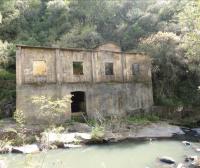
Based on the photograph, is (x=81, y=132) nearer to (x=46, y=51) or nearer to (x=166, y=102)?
(x=46, y=51)

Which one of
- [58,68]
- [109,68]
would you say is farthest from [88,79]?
[58,68]

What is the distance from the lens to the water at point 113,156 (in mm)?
13000

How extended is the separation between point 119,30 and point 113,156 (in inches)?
1052

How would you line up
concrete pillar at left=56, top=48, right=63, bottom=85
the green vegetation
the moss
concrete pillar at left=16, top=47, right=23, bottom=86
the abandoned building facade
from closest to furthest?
concrete pillar at left=16, top=47, right=23, bottom=86
the abandoned building facade
concrete pillar at left=56, top=48, right=63, bottom=85
the green vegetation
the moss

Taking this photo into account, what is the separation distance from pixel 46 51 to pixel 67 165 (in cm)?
1043

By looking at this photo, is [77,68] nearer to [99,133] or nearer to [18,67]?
[18,67]

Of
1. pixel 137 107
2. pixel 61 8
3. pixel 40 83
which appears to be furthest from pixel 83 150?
pixel 61 8

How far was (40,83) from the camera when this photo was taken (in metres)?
20.6

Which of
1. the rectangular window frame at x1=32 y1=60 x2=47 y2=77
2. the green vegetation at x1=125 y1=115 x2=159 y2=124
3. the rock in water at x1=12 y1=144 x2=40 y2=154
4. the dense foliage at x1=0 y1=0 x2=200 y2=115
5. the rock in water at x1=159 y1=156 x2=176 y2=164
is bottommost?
the rock in water at x1=159 y1=156 x2=176 y2=164

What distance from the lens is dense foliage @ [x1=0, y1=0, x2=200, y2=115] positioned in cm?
2689

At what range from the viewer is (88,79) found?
75.0ft

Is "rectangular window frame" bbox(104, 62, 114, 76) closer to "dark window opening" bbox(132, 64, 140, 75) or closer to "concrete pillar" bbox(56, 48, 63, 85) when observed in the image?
"dark window opening" bbox(132, 64, 140, 75)

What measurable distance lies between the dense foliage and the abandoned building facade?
224 centimetres

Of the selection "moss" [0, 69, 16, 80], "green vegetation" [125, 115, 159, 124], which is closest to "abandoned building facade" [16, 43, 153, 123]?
"green vegetation" [125, 115, 159, 124]
